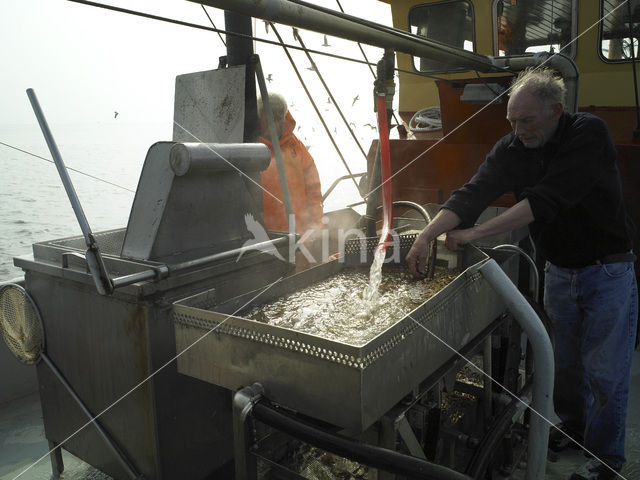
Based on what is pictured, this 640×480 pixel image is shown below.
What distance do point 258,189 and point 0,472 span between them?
7.29 ft

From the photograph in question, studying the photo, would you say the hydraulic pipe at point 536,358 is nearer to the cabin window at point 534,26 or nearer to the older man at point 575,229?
the older man at point 575,229

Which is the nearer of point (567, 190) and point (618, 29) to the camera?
point (567, 190)

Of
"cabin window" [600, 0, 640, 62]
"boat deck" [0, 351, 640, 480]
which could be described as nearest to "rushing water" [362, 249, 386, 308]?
"boat deck" [0, 351, 640, 480]

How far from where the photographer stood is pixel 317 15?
1.89 m

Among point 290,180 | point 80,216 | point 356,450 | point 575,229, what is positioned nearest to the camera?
point 356,450

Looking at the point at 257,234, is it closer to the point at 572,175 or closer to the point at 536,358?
the point at 536,358

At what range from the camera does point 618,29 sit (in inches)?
177

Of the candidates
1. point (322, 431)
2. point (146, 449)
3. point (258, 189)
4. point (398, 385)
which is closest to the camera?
point (322, 431)

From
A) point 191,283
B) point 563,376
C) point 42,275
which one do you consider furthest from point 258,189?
point 563,376

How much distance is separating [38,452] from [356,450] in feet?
8.50

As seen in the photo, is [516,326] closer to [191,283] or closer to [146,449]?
[191,283]

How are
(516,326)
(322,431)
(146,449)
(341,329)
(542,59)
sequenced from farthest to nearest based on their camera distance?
(542,59) < (516,326) < (146,449) < (341,329) < (322,431)

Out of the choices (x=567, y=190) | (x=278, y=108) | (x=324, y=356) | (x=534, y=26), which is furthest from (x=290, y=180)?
(x=534, y=26)

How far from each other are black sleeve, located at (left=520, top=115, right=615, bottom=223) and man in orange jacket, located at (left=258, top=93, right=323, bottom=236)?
1.62 m
